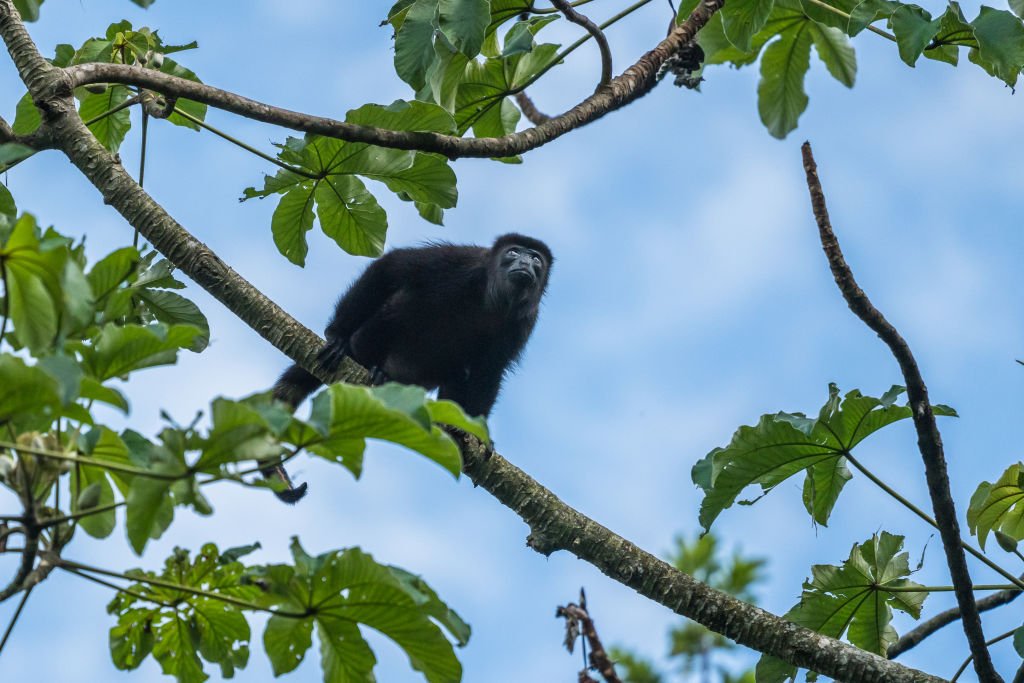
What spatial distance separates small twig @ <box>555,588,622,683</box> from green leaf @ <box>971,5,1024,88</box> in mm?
2494

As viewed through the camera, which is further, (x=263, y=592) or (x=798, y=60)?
(x=798, y=60)

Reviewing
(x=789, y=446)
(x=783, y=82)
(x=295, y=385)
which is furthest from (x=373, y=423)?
(x=295, y=385)

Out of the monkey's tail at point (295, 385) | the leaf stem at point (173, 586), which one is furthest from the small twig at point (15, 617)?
the monkey's tail at point (295, 385)

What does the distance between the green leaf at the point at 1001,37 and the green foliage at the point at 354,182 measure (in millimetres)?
1778

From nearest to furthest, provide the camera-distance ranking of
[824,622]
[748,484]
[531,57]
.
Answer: [748,484] → [824,622] → [531,57]

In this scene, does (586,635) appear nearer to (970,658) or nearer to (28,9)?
(970,658)

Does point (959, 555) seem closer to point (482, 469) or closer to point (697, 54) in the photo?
point (482, 469)

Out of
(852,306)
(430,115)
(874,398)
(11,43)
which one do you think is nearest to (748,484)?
(874,398)

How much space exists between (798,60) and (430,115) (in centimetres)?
180

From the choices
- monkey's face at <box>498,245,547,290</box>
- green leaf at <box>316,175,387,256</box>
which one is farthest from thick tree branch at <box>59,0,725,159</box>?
monkey's face at <box>498,245,547,290</box>

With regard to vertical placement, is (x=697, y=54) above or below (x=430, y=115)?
above

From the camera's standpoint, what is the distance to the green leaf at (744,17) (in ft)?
13.0

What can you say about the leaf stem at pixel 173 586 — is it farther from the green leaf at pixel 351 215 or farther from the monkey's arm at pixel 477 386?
the monkey's arm at pixel 477 386

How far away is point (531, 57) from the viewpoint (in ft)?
14.6
